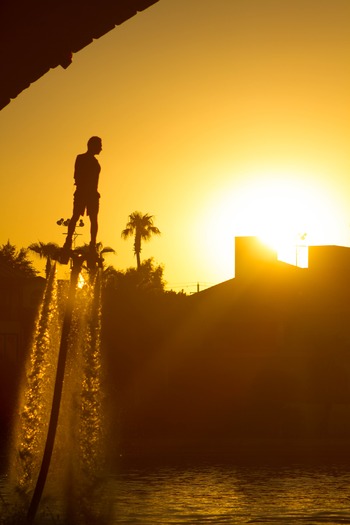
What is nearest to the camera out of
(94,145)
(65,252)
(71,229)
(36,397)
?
(71,229)

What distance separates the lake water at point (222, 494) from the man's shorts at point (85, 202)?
32.3ft

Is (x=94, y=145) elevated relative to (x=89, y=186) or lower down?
elevated

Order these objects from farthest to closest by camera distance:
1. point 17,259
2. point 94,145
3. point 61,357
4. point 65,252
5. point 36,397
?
1. point 17,259
2. point 36,397
3. point 61,357
4. point 65,252
5. point 94,145

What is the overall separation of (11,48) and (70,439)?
950 cm

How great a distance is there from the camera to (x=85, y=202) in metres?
13.6

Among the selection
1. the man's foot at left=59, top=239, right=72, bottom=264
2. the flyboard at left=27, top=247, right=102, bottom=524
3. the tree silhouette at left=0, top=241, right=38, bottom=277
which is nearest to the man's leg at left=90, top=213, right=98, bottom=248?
the flyboard at left=27, top=247, right=102, bottom=524

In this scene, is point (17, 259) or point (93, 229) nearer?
point (93, 229)

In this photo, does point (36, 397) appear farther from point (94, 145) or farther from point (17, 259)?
point (17, 259)

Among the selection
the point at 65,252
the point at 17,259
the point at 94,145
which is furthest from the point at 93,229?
the point at 17,259

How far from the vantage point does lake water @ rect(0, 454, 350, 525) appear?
82.6 feet

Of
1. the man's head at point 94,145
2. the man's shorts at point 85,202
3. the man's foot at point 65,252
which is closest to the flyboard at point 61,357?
the man's foot at point 65,252

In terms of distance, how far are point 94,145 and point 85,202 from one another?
659 millimetres

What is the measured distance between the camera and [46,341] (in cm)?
1647

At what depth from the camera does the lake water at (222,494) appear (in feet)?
82.6
